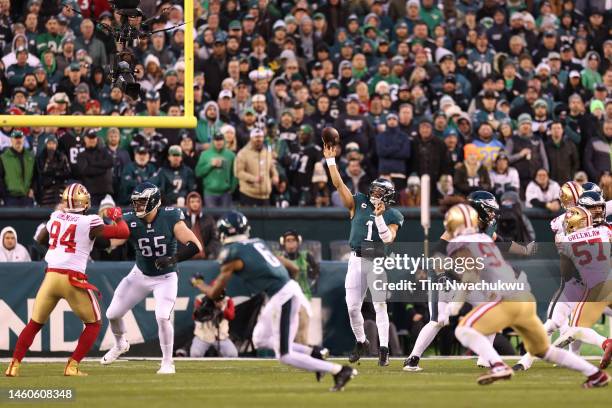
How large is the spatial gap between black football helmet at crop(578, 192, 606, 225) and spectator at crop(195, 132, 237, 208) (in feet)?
20.2

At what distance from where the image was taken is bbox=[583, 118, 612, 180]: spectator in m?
20.3

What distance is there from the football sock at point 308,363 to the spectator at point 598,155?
937 cm

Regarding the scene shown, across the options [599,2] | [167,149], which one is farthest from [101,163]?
[599,2]

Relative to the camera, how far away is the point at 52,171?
61.7 feet

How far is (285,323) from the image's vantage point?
12117mm

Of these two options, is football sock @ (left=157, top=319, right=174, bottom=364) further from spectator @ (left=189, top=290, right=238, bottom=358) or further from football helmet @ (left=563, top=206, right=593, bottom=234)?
football helmet @ (left=563, top=206, right=593, bottom=234)

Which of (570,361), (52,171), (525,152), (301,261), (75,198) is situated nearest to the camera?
(570,361)

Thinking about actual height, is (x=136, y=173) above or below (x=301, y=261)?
above

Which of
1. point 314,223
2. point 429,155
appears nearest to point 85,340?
point 314,223

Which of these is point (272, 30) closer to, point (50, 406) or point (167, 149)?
point (167, 149)

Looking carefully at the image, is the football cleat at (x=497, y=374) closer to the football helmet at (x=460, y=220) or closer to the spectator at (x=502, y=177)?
the football helmet at (x=460, y=220)

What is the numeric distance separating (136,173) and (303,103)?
9.80 ft

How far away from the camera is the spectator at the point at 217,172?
1917 cm

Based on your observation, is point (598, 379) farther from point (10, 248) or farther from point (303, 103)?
point (303, 103)
